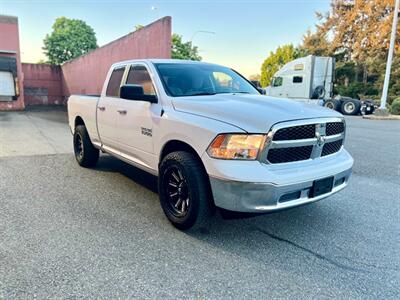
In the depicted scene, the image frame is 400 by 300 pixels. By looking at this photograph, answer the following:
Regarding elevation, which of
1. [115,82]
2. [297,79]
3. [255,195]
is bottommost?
[255,195]

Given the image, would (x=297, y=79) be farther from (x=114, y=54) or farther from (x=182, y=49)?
(x=182, y=49)

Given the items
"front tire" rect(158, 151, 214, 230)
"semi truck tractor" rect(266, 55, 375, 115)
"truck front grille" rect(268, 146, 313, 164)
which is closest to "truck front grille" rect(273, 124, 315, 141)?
"truck front grille" rect(268, 146, 313, 164)

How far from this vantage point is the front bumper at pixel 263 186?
2.70 m

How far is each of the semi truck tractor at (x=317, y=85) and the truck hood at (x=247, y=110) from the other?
58.5 ft

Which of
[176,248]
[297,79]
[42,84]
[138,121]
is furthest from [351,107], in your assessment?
[42,84]

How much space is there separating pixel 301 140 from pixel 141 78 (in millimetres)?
2369

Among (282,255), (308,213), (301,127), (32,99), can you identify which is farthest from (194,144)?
(32,99)

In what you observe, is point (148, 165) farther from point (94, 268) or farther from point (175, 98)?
point (94, 268)

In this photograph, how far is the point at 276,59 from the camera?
51562 millimetres

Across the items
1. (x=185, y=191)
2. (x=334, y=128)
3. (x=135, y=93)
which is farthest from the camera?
(x=135, y=93)

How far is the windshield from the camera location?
389 centimetres

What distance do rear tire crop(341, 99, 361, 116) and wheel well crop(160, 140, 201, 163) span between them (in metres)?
19.5

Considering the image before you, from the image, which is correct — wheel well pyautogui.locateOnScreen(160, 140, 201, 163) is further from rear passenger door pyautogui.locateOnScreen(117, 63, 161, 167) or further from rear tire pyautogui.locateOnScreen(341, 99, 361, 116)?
rear tire pyautogui.locateOnScreen(341, 99, 361, 116)

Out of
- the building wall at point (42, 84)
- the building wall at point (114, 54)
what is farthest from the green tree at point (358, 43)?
the building wall at point (42, 84)
